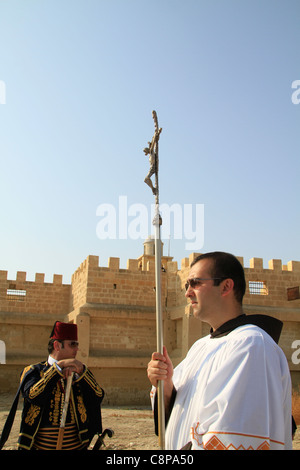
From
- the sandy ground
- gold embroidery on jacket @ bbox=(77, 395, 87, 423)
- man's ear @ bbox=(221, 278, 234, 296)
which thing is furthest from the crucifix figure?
the sandy ground

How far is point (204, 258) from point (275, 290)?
508 inches

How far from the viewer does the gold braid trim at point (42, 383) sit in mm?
4145

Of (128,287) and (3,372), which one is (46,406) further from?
(3,372)

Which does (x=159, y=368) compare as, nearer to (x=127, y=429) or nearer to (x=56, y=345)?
(x=56, y=345)

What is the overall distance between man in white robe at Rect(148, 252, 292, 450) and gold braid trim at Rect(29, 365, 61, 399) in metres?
1.78

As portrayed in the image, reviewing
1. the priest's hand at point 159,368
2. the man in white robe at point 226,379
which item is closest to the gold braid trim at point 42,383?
the man in white robe at point 226,379

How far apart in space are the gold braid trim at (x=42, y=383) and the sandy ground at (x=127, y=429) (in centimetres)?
400

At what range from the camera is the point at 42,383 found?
13.7 ft

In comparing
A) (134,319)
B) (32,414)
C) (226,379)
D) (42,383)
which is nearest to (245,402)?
(226,379)

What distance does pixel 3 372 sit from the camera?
53.2 ft

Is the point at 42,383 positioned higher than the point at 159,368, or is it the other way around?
the point at 159,368

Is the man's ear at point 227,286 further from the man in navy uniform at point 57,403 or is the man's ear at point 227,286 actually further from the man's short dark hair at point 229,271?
the man in navy uniform at point 57,403

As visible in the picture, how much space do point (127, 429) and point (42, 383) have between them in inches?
244
